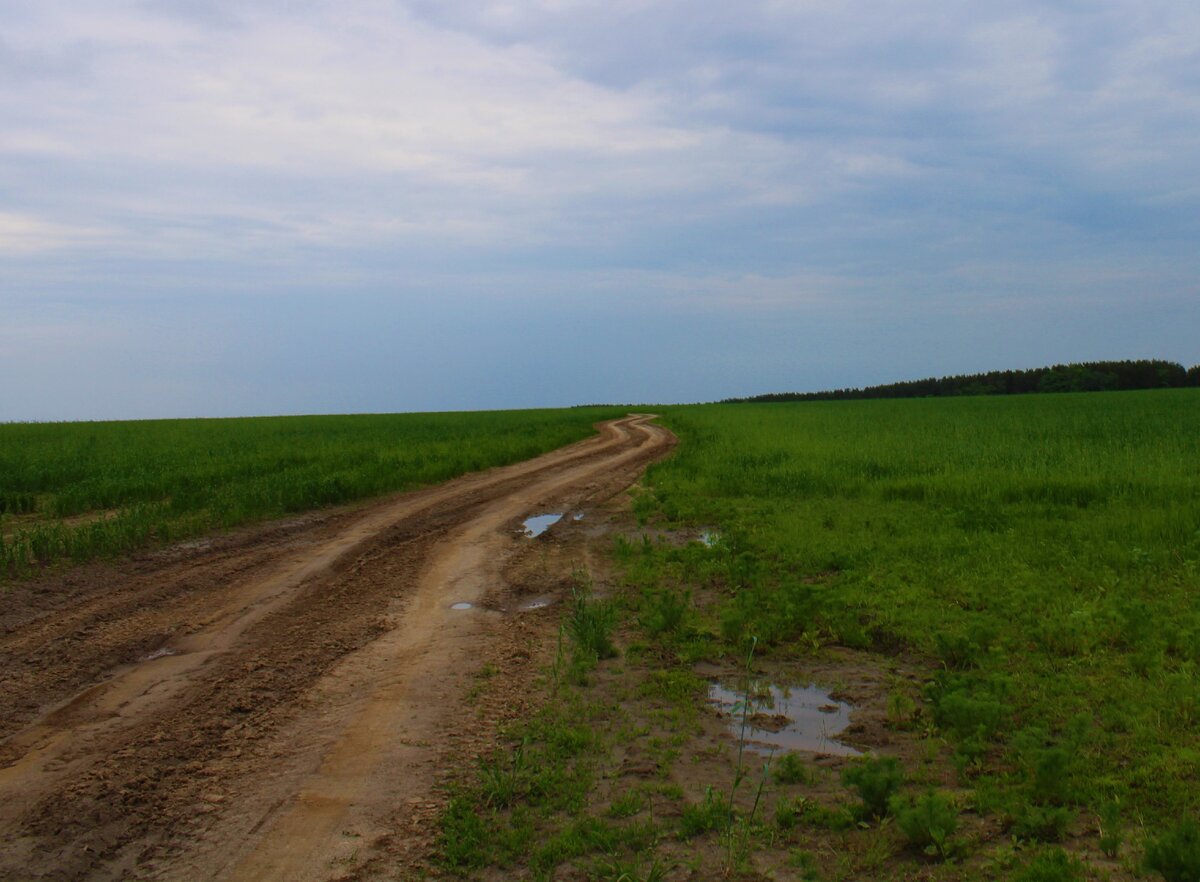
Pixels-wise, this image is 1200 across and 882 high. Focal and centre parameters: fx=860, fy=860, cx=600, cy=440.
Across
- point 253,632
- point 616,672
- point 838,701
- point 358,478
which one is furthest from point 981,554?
point 358,478

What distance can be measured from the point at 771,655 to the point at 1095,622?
2.58 meters

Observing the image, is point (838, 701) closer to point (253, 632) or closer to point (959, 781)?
point (959, 781)

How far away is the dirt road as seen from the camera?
3910 mm

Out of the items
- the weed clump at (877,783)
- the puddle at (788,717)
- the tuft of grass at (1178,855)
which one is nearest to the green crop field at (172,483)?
the puddle at (788,717)

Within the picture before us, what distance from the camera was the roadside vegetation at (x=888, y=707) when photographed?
379cm

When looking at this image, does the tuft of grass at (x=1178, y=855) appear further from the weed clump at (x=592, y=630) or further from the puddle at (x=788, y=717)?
the weed clump at (x=592, y=630)

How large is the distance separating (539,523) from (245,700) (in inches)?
310

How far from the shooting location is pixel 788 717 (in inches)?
221

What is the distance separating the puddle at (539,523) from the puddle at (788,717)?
648 centimetres

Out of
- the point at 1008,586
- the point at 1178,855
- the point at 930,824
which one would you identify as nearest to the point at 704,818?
the point at 930,824

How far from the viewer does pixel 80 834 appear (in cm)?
398

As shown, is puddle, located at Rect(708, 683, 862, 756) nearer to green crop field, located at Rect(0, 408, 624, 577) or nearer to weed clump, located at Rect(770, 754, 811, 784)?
weed clump, located at Rect(770, 754, 811, 784)

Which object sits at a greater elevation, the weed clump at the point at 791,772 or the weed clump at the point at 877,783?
the weed clump at the point at 877,783

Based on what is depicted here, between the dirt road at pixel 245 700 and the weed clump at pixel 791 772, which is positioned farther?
the weed clump at pixel 791 772
